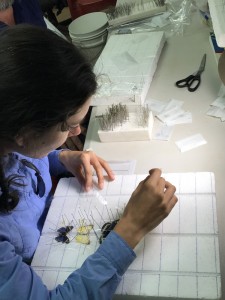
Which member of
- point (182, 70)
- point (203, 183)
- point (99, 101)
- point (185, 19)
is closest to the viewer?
point (203, 183)

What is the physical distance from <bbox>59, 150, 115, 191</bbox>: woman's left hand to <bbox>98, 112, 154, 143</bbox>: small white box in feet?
0.47

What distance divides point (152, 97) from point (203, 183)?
1.72 feet

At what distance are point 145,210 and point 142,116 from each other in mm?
448

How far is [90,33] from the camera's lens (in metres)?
1.68

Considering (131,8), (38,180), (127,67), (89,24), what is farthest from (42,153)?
(131,8)

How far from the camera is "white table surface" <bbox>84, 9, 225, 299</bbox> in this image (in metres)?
0.99

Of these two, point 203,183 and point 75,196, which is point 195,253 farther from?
point 75,196

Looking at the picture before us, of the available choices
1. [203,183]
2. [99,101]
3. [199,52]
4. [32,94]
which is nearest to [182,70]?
[199,52]

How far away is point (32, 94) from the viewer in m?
0.63

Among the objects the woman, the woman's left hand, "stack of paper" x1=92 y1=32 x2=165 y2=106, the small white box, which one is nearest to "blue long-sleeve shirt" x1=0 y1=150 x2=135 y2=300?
the woman

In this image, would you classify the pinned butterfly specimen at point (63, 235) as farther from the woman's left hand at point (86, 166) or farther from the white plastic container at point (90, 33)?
the white plastic container at point (90, 33)

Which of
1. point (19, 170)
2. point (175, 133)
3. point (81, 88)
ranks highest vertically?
point (81, 88)

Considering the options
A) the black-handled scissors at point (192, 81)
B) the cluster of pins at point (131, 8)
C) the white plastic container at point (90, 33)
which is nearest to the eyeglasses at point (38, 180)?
the black-handled scissors at point (192, 81)

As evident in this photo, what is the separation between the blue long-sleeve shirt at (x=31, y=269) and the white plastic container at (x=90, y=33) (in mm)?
973
